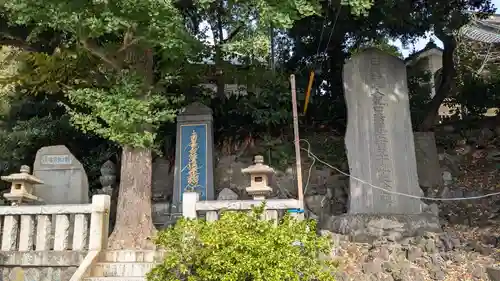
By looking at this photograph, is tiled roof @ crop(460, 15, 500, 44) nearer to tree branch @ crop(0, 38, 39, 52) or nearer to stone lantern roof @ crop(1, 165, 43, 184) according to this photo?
stone lantern roof @ crop(1, 165, 43, 184)

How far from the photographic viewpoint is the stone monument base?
731cm

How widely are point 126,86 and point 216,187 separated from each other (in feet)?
13.5

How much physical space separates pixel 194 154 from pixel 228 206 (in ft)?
12.9

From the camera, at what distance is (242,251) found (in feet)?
15.1

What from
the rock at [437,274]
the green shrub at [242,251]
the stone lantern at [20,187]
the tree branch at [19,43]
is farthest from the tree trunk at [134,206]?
the tree branch at [19,43]

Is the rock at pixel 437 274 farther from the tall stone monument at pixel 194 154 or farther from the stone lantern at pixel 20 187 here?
the stone lantern at pixel 20 187

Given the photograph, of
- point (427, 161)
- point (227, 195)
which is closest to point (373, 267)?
point (227, 195)

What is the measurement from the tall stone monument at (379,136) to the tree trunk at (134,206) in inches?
155

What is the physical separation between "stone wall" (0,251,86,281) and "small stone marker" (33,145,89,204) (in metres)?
2.42

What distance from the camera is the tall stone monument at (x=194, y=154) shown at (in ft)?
31.0

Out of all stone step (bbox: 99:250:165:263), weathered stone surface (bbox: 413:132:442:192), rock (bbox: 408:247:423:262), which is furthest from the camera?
weathered stone surface (bbox: 413:132:442:192)

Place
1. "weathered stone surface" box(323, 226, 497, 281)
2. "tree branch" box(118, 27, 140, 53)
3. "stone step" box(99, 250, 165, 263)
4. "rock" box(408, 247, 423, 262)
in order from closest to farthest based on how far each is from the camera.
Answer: "weathered stone surface" box(323, 226, 497, 281), "stone step" box(99, 250, 165, 263), "rock" box(408, 247, 423, 262), "tree branch" box(118, 27, 140, 53)

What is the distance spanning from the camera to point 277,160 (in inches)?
419

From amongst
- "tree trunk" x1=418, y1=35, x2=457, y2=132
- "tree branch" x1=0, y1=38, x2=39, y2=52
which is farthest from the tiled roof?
"tree branch" x1=0, y1=38, x2=39, y2=52
